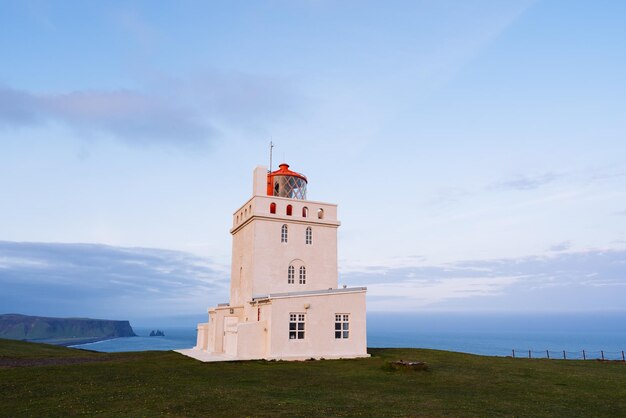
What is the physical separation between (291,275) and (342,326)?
18.4 ft

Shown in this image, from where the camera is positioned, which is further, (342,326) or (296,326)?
(342,326)

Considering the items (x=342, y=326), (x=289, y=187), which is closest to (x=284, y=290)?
(x=342, y=326)

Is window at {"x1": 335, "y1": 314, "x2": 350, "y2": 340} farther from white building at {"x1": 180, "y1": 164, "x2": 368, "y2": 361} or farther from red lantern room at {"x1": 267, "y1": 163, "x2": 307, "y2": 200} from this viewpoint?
red lantern room at {"x1": 267, "y1": 163, "x2": 307, "y2": 200}

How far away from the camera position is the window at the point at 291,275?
30484 mm

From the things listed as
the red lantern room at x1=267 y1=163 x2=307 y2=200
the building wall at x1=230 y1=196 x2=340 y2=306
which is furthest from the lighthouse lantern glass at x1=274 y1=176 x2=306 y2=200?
the building wall at x1=230 y1=196 x2=340 y2=306

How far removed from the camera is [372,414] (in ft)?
37.1

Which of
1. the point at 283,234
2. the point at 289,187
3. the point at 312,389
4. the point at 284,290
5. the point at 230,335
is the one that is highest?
the point at 289,187

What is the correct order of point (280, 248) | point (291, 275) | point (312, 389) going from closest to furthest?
point (312, 389) → point (280, 248) → point (291, 275)

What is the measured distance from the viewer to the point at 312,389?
15484mm

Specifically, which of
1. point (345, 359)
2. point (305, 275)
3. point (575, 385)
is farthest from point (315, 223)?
point (575, 385)

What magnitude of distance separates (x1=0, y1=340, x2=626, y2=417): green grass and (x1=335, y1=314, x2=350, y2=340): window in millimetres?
2510

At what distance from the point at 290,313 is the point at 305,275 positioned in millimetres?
5547

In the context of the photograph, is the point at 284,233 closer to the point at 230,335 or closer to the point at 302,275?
the point at 302,275

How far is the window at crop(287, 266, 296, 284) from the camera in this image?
30.5 meters
